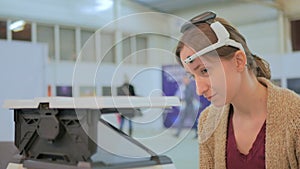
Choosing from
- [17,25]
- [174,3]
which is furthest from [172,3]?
[17,25]

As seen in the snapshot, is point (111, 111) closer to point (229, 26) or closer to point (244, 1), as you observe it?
point (229, 26)

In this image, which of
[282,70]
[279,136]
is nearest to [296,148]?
[279,136]

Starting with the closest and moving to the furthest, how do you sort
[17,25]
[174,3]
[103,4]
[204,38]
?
[204,38]
[17,25]
[103,4]
[174,3]

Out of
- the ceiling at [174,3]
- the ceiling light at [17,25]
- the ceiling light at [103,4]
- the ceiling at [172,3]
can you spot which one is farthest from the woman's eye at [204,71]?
the ceiling at [172,3]

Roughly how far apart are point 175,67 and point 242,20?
914 centimetres

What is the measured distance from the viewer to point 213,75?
0.86m

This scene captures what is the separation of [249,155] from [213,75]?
0.74ft

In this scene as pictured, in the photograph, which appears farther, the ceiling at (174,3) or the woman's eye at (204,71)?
the ceiling at (174,3)

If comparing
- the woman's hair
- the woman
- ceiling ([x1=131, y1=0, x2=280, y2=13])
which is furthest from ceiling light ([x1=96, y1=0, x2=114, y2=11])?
the woman's hair

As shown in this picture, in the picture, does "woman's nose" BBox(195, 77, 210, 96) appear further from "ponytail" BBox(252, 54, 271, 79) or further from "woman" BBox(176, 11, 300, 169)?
"ponytail" BBox(252, 54, 271, 79)

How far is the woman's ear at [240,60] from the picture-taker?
88cm

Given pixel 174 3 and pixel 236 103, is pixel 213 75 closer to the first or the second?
pixel 236 103

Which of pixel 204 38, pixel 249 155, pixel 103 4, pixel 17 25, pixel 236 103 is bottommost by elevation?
pixel 249 155

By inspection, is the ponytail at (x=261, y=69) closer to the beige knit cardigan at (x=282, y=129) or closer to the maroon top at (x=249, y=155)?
the beige knit cardigan at (x=282, y=129)
